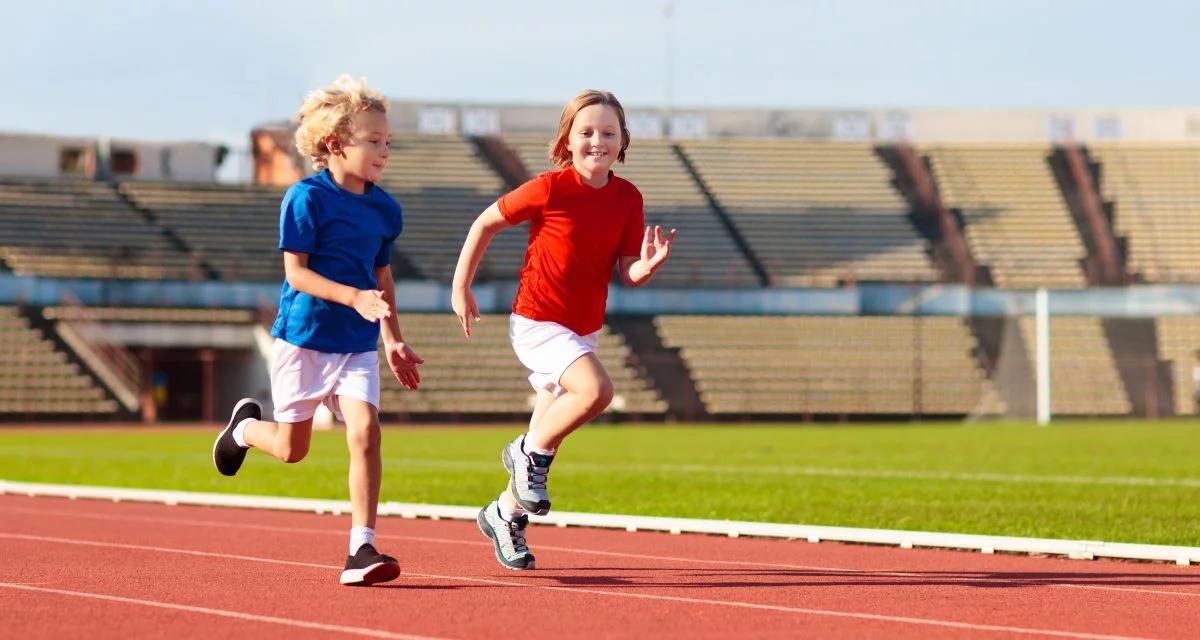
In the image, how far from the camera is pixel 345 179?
6.87 meters

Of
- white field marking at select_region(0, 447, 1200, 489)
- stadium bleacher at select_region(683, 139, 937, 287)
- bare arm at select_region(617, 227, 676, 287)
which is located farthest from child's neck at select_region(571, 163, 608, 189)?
stadium bleacher at select_region(683, 139, 937, 287)

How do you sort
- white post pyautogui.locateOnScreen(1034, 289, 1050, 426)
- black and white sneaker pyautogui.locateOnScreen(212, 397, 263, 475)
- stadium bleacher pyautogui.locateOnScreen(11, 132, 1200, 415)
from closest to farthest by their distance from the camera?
black and white sneaker pyautogui.locateOnScreen(212, 397, 263, 475), white post pyautogui.locateOnScreen(1034, 289, 1050, 426), stadium bleacher pyautogui.locateOnScreen(11, 132, 1200, 415)

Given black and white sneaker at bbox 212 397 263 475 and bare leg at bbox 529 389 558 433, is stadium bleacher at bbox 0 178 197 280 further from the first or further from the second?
bare leg at bbox 529 389 558 433

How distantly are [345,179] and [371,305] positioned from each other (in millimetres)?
808

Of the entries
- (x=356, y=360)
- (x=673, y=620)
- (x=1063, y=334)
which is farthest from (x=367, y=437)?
(x=1063, y=334)

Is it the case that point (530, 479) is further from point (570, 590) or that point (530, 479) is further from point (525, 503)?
point (570, 590)

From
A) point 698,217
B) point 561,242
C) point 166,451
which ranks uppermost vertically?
point 698,217

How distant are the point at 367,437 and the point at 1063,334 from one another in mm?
40126

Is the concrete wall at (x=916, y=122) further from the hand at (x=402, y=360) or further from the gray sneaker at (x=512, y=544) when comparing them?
the hand at (x=402, y=360)

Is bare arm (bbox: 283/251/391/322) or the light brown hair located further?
the light brown hair

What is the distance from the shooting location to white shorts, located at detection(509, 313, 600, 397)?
716 centimetres

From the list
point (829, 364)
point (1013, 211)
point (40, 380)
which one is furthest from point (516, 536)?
point (1013, 211)

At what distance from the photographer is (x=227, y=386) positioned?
4219 centimetres

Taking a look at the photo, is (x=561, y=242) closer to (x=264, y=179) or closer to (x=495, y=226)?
(x=495, y=226)
